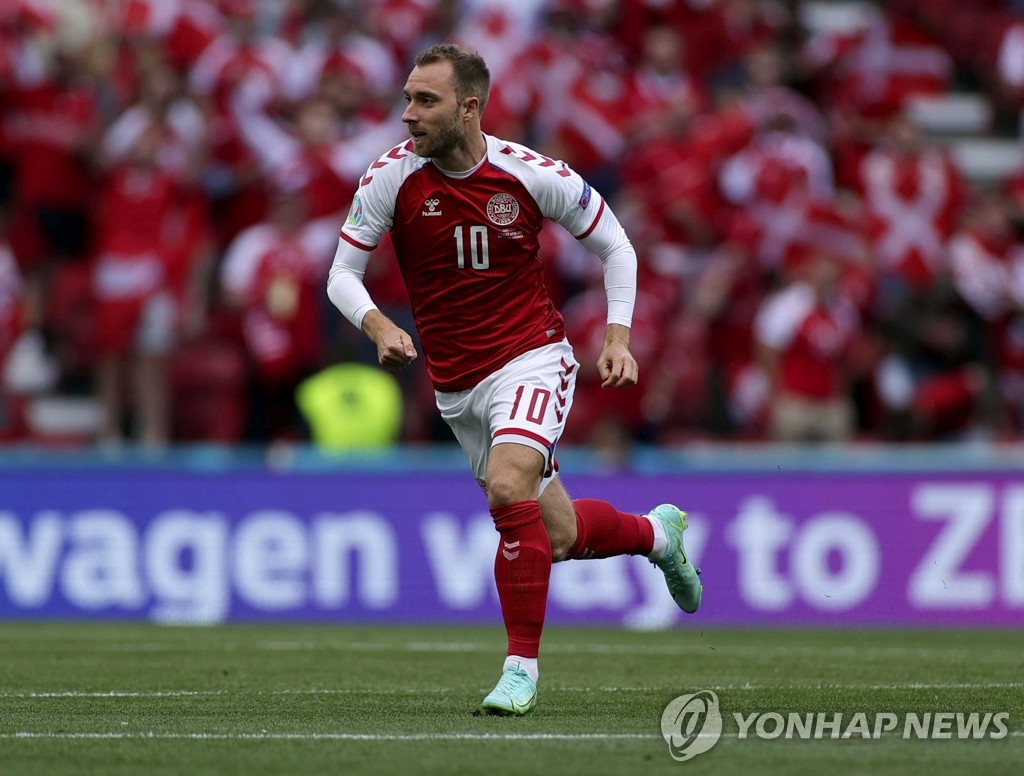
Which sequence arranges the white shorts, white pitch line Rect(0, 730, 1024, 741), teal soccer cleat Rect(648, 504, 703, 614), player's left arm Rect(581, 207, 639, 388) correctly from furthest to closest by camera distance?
1. teal soccer cleat Rect(648, 504, 703, 614)
2. player's left arm Rect(581, 207, 639, 388)
3. the white shorts
4. white pitch line Rect(0, 730, 1024, 741)

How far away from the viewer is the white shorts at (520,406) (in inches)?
268

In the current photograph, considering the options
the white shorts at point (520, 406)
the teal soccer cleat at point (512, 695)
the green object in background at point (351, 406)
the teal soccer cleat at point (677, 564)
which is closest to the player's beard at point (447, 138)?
the white shorts at point (520, 406)

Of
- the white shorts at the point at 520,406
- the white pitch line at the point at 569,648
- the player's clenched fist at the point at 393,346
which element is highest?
the player's clenched fist at the point at 393,346

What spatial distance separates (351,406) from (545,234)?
2.10 meters

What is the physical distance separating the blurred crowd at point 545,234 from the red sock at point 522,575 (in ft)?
20.6

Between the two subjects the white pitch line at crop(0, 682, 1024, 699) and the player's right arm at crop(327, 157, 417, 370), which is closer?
the player's right arm at crop(327, 157, 417, 370)

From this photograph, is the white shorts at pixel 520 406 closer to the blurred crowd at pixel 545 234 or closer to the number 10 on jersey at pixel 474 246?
the number 10 on jersey at pixel 474 246

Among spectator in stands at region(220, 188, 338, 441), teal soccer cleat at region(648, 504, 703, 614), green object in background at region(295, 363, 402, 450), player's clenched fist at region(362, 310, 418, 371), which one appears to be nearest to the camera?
player's clenched fist at region(362, 310, 418, 371)

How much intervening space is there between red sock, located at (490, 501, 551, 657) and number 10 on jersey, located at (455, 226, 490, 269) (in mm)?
979

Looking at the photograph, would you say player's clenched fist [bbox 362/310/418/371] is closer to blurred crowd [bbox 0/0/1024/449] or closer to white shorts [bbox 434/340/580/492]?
white shorts [bbox 434/340/580/492]

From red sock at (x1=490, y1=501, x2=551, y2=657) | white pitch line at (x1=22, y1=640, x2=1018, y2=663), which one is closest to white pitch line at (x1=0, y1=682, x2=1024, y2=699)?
red sock at (x1=490, y1=501, x2=551, y2=657)

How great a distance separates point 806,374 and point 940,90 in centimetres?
593

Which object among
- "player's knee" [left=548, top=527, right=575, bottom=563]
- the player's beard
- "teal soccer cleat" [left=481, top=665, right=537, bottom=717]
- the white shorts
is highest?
the player's beard

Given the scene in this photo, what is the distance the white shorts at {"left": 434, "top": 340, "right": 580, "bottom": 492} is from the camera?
22.4 ft
